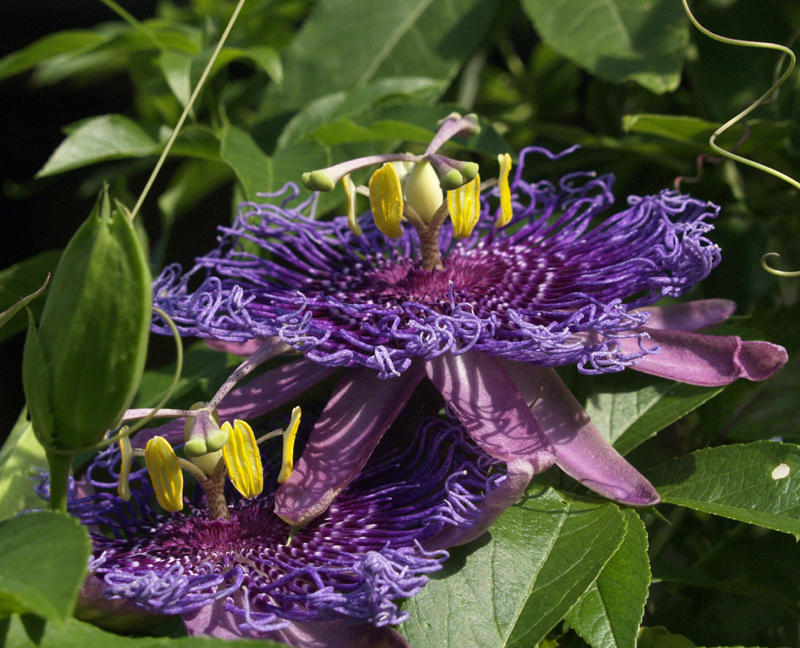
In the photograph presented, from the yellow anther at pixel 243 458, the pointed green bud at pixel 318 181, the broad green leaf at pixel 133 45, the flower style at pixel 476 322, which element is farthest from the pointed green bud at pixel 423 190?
the broad green leaf at pixel 133 45

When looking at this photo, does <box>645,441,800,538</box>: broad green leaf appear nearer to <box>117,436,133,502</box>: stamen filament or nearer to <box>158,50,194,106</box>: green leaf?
<box>117,436,133,502</box>: stamen filament

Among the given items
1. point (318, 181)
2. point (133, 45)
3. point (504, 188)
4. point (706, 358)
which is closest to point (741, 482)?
point (706, 358)

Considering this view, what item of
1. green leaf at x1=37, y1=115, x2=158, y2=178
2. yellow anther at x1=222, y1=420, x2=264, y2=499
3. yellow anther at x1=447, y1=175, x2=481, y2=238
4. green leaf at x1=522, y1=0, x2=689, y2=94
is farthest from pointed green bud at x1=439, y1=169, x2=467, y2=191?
green leaf at x1=37, y1=115, x2=158, y2=178

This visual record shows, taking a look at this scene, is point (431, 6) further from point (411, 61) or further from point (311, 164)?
point (311, 164)

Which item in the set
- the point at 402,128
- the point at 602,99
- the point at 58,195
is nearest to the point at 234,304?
the point at 402,128

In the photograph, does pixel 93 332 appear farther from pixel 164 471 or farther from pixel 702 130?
pixel 702 130

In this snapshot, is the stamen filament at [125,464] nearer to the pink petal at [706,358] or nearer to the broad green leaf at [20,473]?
the broad green leaf at [20,473]
